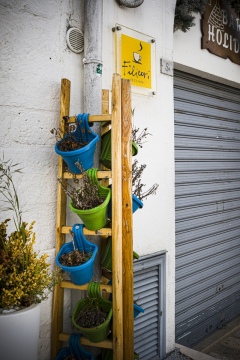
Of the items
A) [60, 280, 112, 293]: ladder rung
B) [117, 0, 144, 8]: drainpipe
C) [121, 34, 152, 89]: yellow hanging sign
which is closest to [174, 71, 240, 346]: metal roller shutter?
[121, 34, 152, 89]: yellow hanging sign

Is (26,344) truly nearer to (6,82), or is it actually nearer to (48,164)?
(48,164)

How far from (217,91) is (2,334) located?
4437 millimetres

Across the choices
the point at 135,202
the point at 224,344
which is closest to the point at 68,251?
the point at 135,202

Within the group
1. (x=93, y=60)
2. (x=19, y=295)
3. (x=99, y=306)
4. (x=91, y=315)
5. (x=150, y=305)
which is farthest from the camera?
(x=150, y=305)

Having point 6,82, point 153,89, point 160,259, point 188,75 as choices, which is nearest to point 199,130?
point 188,75

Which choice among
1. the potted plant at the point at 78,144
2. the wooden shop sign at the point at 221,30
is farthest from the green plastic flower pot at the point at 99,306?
the wooden shop sign at the point at 221,30

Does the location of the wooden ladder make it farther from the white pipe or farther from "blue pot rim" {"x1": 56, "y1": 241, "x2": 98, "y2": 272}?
the white pipe

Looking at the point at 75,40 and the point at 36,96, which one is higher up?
the point at 75,40

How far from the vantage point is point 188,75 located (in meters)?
4.34

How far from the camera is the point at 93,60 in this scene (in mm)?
2752

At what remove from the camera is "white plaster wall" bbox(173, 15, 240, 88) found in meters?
3.95

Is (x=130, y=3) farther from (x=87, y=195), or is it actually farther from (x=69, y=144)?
(x=87, y=195)

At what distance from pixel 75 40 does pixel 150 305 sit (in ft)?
9.61

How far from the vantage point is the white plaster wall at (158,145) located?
333 cm
